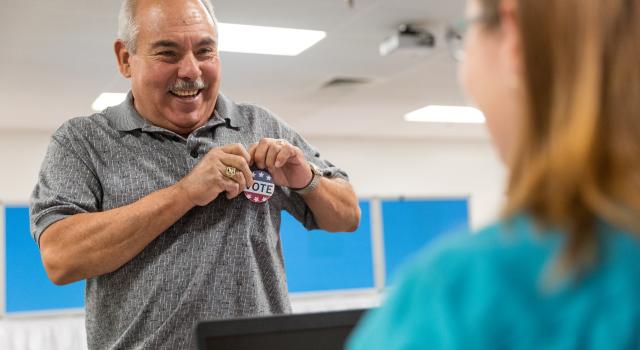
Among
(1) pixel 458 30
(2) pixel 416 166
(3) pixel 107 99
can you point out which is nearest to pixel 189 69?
(1) pixel 458 30

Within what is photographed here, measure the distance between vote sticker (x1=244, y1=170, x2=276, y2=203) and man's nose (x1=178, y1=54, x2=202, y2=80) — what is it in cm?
25

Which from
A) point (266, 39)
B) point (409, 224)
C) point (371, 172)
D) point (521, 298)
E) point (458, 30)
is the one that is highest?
point (266, 39)

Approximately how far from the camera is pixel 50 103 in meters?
6.18

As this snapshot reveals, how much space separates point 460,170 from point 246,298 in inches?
326

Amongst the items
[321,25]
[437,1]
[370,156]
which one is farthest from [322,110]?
[437,1]

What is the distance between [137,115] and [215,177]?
29cm

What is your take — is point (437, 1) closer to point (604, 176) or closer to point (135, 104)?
point (135, 104)

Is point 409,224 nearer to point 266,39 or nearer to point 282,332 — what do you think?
point 266,39

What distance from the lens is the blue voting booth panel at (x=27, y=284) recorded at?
6.54 m

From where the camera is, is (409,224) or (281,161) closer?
(281,161)

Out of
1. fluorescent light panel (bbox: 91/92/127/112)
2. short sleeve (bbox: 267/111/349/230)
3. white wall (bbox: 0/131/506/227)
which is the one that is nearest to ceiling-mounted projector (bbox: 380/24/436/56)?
fluorescent light panel (bbox: 91/92/127/112)

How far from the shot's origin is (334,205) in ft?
5.23

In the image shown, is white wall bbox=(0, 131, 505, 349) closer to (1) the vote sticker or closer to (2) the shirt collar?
(2) the shirt collar

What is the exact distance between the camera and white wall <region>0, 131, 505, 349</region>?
21.0ft
